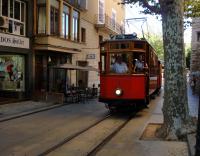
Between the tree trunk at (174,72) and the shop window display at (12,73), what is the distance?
13.2 meters

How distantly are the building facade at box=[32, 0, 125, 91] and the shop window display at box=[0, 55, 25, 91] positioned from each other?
1.38m

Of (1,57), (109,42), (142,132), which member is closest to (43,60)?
(1,57)

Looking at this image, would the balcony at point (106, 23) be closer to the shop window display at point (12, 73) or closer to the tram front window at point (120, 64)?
the shop window display at point (12, 73)

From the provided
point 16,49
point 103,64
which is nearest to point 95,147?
point 103,64

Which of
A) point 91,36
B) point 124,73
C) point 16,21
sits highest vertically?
point 91,36

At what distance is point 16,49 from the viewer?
2350 cm

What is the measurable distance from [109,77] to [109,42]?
1465mm

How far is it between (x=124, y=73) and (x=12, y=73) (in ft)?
29.6

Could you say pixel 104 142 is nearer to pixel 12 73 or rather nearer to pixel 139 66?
pixel 139 66

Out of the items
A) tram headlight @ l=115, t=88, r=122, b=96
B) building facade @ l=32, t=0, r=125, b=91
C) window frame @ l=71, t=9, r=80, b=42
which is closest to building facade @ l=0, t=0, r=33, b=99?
building facade @ l=32, t=0, r=125, b=91

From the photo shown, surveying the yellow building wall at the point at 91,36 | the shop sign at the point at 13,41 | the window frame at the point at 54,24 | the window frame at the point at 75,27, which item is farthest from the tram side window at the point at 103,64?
the yellow building wall at the point at 91,36

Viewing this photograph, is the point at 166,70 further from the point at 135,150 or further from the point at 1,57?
the point at 1,57

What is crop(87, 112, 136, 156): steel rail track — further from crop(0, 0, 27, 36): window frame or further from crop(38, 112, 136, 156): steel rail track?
crop(0, 0, 27, 36): window frame

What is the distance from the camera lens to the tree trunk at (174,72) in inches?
477
